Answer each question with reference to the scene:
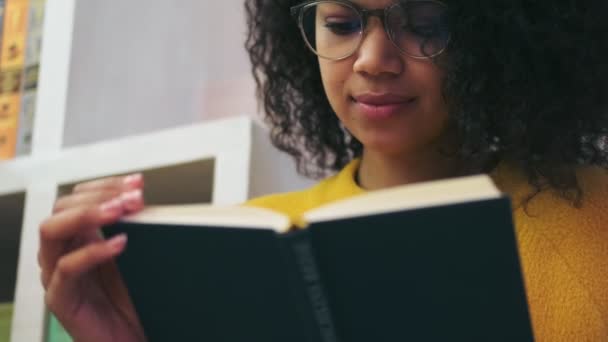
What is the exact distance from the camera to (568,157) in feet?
2.82

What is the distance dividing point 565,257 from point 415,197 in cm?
37

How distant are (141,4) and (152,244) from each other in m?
1.05

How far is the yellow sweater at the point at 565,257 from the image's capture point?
747 mm

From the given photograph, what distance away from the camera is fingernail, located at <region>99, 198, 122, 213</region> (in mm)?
596

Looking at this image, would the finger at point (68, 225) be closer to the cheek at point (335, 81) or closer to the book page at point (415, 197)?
the book page at point (415, 197)

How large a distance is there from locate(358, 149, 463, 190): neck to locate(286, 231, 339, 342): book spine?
1.35ft

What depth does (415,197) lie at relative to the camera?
49 cm

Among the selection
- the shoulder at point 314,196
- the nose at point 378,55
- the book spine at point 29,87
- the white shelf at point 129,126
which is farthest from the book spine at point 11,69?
the nose at point 378,55

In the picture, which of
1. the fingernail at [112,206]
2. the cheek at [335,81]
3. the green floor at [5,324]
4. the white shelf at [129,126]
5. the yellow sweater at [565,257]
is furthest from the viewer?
the green floor at [5,324]

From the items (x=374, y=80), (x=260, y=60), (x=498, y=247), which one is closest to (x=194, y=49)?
(x=260, y=60)

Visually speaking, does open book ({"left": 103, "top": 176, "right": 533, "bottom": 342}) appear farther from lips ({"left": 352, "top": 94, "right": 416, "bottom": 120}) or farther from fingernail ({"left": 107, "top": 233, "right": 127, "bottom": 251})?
lips ({"left": 352, "top": 94, "right": 416, "bottom": 120})

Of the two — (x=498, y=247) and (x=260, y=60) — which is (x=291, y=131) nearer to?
(x=260, y=60)

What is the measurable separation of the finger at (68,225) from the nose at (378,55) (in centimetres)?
34

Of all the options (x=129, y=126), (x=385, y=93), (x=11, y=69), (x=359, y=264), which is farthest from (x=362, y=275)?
(x=11, y=69)
